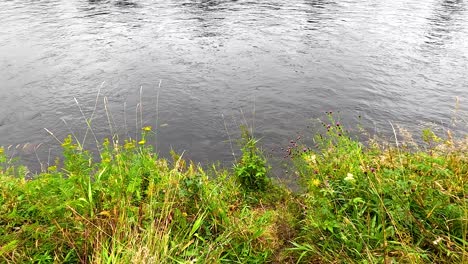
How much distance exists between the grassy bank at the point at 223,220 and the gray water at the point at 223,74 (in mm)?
3767

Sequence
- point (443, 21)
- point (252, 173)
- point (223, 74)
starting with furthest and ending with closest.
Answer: point (443, 21)
point (223, 74)
point (252, 173)

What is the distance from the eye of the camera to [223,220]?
4461 millimetres

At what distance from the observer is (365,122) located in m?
9.60

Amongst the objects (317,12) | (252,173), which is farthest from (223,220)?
(317,12)

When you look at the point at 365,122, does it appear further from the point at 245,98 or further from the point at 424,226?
the point at 424,226

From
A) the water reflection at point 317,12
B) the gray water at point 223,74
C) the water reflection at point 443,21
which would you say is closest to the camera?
the gray water at point 223,74

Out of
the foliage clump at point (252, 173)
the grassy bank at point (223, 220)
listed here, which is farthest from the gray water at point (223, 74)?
the grassy bank at point (223, 220)

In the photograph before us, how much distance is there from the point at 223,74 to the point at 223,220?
346 inches

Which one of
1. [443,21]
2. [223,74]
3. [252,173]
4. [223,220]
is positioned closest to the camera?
[223,220]

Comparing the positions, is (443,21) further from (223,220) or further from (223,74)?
(223,220)

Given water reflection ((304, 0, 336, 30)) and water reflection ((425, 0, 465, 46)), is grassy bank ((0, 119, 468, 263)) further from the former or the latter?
water reflection ((304, 0, 336, 30))

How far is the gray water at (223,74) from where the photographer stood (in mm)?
9594

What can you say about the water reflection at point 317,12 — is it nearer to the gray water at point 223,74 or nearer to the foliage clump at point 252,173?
the gray water at point 223,74

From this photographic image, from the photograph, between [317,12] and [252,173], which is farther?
[317,12]
